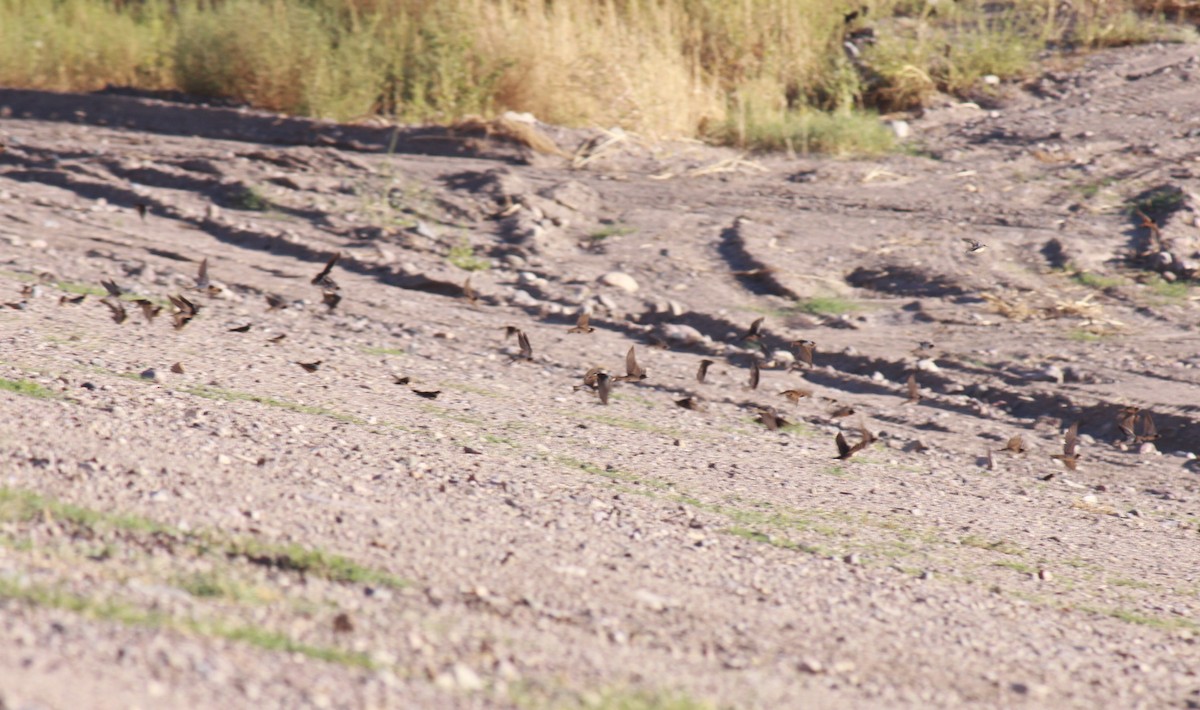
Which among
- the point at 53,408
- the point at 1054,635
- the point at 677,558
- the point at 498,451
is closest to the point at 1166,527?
the point at 1054,635

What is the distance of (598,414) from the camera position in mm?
4230

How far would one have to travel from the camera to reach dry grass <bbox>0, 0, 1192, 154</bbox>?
8.16 m

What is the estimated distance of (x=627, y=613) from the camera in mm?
2352

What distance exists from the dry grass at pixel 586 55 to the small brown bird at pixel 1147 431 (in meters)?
3.54

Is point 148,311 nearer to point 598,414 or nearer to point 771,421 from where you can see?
point 598,414

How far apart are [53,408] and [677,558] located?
1.63 meters

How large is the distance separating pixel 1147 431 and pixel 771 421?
131 cm

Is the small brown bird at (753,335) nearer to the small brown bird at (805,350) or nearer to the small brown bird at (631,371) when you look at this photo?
the small brown bird at (805,350)

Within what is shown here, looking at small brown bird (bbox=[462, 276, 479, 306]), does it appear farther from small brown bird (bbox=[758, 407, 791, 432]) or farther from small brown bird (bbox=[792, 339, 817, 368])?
small brown bird (bbox=[758, 407, 791, 432])

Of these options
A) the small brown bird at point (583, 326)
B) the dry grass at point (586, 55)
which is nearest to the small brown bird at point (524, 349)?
the small brown bird at point (583, 326)

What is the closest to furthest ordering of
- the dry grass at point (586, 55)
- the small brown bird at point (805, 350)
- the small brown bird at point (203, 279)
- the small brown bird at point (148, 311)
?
the small brown bird at point (148, 311), the small brown bird at point (805, 350), the small brown bird at point (203, 279), the dry grass at point (586, 55)

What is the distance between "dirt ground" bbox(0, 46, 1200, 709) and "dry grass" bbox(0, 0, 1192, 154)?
0.41 meters

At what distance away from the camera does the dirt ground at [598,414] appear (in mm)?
2129

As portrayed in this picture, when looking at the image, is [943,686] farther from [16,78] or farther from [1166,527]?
[16,78]
